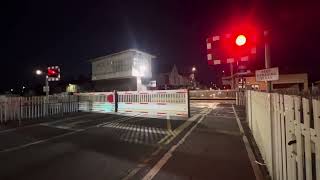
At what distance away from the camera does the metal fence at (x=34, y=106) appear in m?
15.9

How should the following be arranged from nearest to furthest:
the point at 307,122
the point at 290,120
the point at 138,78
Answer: the point at 307,122
the point at 290,120
the point at 138,78

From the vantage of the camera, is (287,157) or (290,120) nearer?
(290,120)

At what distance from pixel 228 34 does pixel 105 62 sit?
40866mm

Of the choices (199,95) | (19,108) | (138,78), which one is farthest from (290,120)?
(138,78)

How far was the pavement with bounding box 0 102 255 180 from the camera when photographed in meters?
5.78

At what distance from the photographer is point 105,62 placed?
46406 millimetres

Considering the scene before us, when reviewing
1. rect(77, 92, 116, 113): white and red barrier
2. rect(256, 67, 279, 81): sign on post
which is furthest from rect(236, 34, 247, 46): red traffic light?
rect(77, 92, 116, 113): white and red barrier

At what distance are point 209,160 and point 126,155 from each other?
7.35 feet

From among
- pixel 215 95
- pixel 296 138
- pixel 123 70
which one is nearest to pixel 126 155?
pixel 296 138

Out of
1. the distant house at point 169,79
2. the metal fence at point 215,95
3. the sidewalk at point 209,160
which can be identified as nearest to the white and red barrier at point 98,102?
the sidewalk at point 209,160

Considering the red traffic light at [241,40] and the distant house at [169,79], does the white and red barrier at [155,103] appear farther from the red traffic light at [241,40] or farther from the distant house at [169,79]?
the distant house at [169,79]

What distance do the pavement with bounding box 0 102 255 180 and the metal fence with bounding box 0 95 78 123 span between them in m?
5.24

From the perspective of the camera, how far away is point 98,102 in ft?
70.1

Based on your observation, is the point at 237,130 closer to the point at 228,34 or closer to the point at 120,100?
the point at 228,34
